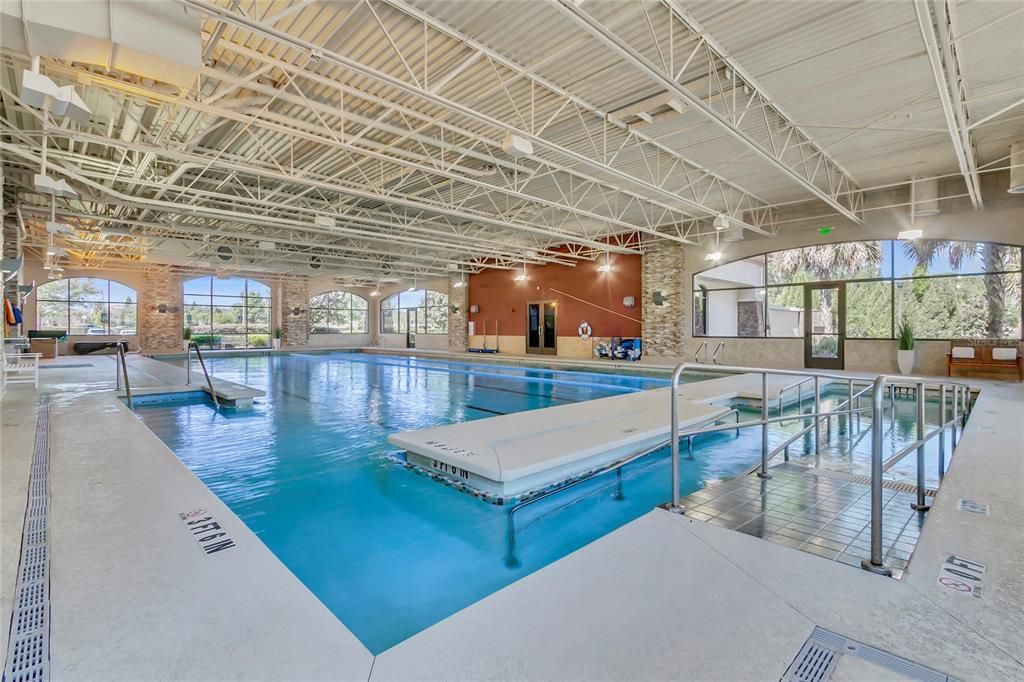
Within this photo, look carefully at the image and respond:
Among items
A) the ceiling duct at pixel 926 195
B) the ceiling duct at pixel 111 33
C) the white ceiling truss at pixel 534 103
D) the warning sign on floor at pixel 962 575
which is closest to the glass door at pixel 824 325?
the white ceiling truss at pixel 534 103

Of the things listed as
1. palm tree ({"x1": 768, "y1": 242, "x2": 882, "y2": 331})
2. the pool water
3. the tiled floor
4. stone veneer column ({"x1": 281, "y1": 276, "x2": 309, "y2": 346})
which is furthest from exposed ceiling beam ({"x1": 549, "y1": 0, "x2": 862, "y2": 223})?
stone veneer column ({"x1": 281, "y1": 276, "x2": 309, "y2": 346})

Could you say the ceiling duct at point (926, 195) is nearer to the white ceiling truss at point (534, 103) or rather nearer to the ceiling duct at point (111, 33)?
the white ceiling truss at point (534, 103)

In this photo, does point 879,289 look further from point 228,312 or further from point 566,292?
point 228,312

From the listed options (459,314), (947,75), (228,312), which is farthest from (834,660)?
(228,312)

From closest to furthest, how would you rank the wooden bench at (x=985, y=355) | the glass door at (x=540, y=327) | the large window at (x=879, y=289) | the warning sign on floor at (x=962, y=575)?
the warning sign on floor at (x=962, y=575), the wooden bench at (x=985, y=355), the large window at (x=879, y=289), the glass door at (x=540, y=327)

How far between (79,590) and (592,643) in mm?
1900

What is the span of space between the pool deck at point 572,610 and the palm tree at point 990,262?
29.9ft

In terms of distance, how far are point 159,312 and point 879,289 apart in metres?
23.5

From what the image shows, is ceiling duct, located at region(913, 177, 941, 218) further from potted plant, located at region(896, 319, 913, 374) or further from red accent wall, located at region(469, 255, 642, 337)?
red accent wall, located at region(469, 255, 642, 337)

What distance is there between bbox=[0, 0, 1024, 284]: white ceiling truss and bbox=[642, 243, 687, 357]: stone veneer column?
8.84 feet

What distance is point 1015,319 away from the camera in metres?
8.74

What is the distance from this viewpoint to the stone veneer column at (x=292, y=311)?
71.6 feet

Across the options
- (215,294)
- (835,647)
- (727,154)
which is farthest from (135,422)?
(215,294)

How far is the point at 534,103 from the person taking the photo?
19.2ft
